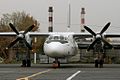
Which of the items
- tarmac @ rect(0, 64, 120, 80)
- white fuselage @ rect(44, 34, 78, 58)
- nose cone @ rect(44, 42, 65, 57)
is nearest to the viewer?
tarmac @ rect(0, 64, 120, 80)

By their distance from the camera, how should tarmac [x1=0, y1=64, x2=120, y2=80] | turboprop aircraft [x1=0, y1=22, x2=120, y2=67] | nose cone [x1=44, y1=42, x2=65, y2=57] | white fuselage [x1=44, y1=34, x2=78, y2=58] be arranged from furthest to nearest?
turboprop aircraft [x1=0, y1=22, x2=120, y2=67], white fuselage [x1=44, y1=34, x2=78, y2=58], nose cone [x1=44, y1=42, x2=65, y2=57], tarmac [x1=0, y1=64, x2=120, y2=80]

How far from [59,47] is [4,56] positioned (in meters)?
42.7

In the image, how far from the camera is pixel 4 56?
7494 centimetres

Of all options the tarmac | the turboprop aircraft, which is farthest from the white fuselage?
the tarmac

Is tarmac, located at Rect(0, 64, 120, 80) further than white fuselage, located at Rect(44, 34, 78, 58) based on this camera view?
No

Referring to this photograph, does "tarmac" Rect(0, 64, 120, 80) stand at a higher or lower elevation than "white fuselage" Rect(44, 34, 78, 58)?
lower

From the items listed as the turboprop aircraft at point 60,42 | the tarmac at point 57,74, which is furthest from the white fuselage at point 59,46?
the tarmac at point 57,74

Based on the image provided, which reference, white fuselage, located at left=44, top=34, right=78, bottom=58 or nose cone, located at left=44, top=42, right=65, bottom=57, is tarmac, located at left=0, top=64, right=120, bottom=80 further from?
white fuselage, located at left=44, top=34, right=78, bottom=58

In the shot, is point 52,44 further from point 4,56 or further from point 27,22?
point 27,22

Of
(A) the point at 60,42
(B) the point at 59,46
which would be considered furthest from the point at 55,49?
(A) the point at 60,42

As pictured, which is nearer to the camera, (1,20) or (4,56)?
(4,56)

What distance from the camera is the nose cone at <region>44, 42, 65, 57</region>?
33.3 m

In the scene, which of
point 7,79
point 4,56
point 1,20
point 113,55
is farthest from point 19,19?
point 7,79

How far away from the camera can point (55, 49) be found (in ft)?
109
